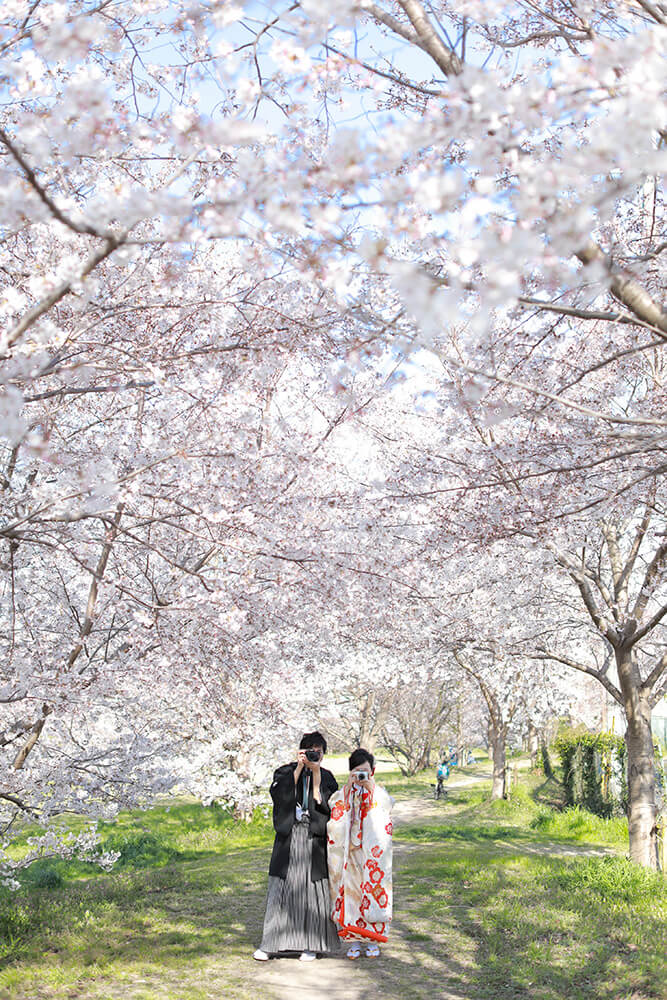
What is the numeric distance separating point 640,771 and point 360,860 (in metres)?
3.89


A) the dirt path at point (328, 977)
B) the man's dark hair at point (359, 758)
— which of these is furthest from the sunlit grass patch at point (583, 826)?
the man's dark hair at point (359, 758)

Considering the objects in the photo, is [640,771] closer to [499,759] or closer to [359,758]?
[359,758]

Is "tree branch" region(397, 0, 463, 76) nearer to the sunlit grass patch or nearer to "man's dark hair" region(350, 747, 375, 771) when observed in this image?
"man's dark hair" region(350, 747, 375, 771)

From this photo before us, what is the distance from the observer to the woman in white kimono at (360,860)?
22.0 ft

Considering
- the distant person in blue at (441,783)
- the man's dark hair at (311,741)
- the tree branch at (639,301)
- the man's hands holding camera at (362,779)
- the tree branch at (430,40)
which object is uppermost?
the tree branch at (430,40)

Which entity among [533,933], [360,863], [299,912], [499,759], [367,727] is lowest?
[533,933]

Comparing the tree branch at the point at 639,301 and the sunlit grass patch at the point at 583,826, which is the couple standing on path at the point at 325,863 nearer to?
the tree branch at the point at 639,301

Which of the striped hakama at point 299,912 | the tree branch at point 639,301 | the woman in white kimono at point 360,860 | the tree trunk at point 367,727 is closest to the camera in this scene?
the tree branch at point 639,301

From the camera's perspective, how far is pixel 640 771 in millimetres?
9227

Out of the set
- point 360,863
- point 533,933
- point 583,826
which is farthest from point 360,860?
point 583,826

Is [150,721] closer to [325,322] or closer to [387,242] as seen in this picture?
[325,322]

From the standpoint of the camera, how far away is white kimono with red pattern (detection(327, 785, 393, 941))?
6.71 metres

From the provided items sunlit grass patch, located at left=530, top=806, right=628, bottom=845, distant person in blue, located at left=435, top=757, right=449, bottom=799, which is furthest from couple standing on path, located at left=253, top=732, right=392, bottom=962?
distant person in blue, located at left=435, top=757, right=449, bottom=799

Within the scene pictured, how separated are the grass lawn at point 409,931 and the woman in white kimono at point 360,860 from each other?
293 millimetres
